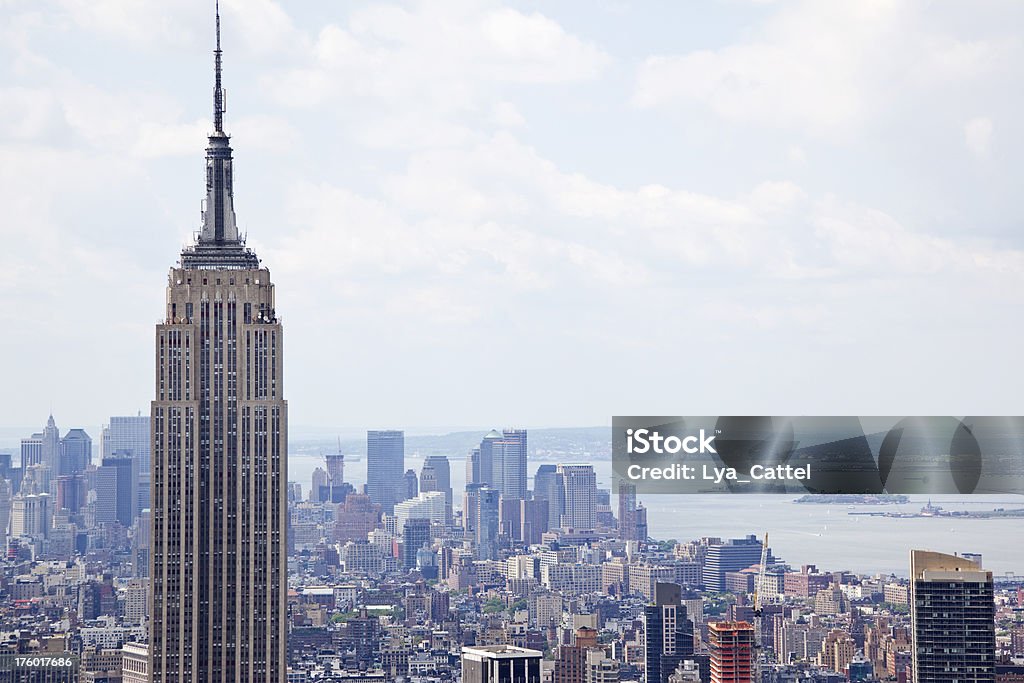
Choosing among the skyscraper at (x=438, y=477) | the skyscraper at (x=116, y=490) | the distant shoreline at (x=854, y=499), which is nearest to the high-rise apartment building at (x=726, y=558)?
the distant shoreline at (x=854, y=499)

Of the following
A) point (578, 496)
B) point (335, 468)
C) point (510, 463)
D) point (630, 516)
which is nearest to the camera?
point (630, 516)

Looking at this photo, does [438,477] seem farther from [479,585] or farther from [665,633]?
[665,633]

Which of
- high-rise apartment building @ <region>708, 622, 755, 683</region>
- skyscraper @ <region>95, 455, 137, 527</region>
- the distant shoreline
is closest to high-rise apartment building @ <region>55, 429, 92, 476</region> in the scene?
skyscraper @ <region>95, 455, 137, 527</region>

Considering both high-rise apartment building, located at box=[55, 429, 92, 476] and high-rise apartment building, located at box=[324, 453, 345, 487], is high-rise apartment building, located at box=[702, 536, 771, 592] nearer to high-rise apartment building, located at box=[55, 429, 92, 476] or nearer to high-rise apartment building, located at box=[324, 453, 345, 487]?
high-rise apartment building, located at box=[324, 453, 345, 487]

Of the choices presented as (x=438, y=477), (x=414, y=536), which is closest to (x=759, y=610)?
(x=438, y=477)

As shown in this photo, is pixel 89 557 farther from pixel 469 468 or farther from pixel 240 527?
pixel 240 527

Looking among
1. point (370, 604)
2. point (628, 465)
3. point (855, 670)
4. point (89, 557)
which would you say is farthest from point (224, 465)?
point (370, 604)

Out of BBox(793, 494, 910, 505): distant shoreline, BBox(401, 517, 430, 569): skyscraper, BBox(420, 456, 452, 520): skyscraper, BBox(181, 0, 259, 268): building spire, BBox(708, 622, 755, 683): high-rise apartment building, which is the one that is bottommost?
BBox(708, 622, 755, 683): high-rise apartment building
